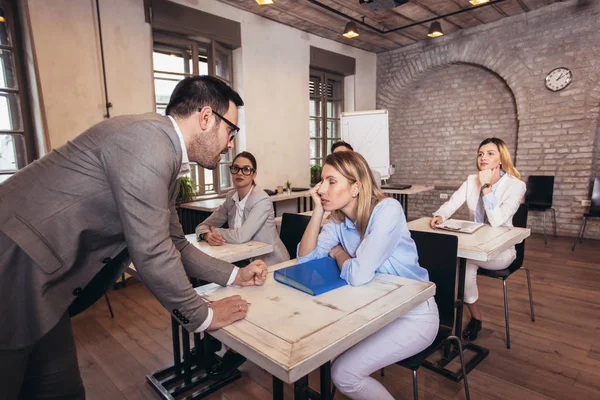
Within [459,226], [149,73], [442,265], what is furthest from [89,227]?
[149,73]

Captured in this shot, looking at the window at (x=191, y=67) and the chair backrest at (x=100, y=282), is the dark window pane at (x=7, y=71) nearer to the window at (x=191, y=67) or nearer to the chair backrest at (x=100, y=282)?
the window at (x=191, y=67)

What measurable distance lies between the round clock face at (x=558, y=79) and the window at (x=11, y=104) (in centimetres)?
675

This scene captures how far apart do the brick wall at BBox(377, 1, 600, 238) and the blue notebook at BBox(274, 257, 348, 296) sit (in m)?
5.51

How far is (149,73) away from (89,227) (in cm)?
371

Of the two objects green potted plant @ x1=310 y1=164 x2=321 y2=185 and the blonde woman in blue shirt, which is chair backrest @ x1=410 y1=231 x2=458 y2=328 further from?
green potted plant @ x1=310 y1=164 x2=321 y2=185

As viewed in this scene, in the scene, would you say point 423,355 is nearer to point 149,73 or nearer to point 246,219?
point 246,219

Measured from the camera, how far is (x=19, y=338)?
39.7 inches

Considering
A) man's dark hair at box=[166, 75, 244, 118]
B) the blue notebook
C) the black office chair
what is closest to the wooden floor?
the black office chair

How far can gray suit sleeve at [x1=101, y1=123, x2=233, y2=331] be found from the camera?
38.6 inches

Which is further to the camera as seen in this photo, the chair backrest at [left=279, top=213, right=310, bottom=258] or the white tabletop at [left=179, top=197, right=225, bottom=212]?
the white tabletop at [left=179, top=197, right=225, bottom=212]

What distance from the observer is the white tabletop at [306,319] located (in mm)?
954

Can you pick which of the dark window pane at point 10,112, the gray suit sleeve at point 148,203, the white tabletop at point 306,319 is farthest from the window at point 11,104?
the gray suit sleeve at point 148,203

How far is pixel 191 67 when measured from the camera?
481 centimetres

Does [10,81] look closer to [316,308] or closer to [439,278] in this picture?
[316,308]
